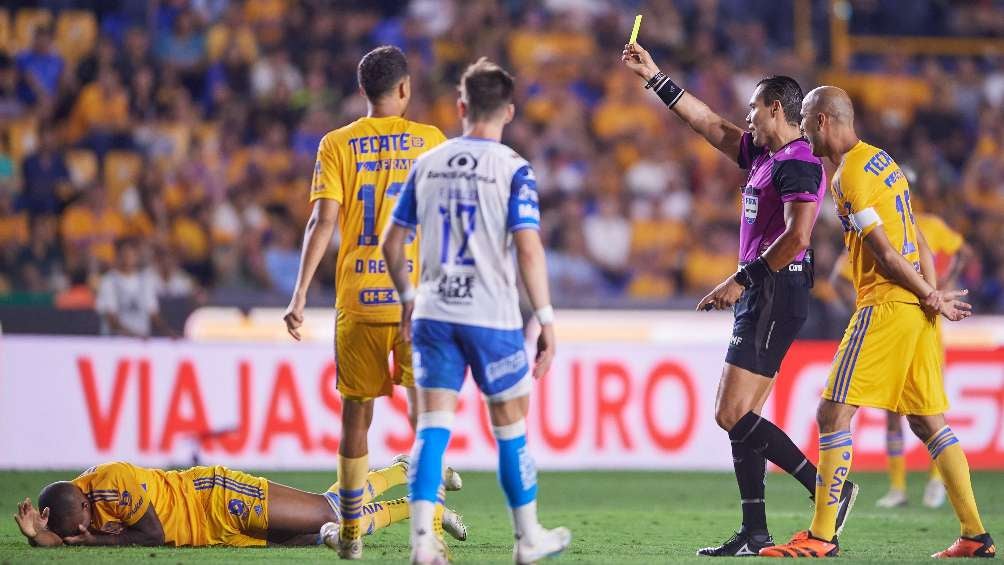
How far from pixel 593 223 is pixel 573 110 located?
1.92 metres

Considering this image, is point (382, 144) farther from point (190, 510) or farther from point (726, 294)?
point (190, 510)

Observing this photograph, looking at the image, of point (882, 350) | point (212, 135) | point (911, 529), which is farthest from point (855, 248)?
point (212, 135)

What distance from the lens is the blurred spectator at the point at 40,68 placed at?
17062mm

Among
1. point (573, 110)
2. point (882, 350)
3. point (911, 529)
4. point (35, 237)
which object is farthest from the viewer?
point (573, 110)

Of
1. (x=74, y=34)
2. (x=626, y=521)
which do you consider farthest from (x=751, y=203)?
(x=74, y=34)

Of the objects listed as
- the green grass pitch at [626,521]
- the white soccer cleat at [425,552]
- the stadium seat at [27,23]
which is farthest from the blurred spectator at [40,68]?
the white soccer cleat at [425,552]

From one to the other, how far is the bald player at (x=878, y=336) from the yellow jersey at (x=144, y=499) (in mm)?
3077

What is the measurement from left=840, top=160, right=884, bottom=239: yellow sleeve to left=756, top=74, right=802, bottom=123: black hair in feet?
1.66

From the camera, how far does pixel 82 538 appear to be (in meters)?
7.77

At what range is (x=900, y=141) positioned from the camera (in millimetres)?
19984

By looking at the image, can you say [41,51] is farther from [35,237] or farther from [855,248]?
[855,248]

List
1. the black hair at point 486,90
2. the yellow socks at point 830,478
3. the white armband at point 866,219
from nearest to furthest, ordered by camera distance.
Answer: the black hair at point 486,90 < the white armband at point 866,219 < the yellow socks at point 830,478

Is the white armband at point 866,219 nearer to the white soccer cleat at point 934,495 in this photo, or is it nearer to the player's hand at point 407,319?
the player's hand at point 407,319

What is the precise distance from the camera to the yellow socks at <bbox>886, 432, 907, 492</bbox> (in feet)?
38.0
